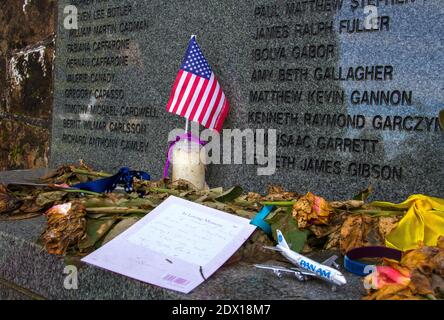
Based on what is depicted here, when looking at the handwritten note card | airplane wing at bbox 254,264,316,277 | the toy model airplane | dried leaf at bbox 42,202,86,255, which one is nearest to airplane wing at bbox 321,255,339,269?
the toy model airplane

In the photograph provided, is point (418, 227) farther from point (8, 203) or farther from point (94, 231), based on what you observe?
point (8, 203)

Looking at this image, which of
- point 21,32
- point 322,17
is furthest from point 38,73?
point 322,17

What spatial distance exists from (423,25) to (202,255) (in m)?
1.79

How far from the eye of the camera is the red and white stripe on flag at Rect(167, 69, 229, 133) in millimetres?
3744

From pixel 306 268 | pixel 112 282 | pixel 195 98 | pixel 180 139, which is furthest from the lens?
pixel 180 139

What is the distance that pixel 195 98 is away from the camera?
3.74m

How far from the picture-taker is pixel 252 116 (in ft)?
12.6

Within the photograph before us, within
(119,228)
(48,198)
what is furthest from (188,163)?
(119,228)

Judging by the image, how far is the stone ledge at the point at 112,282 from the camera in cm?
191

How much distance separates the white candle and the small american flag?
0.19 metres

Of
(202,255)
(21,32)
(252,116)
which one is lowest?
(202,255)

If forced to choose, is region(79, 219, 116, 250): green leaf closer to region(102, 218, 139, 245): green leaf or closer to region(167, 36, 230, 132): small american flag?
region(102, 218, 139, 245): green leaf

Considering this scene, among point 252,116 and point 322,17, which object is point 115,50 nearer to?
point 252,116

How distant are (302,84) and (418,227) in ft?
5.04
